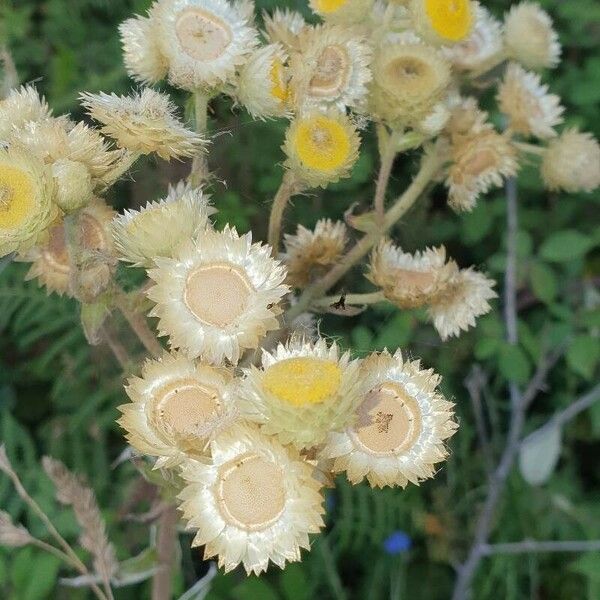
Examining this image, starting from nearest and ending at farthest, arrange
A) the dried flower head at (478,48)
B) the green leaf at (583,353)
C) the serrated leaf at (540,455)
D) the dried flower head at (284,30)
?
the dried flower head at (284,30) → the dried flower head at (478,48) → the green leaf at (583,353) → the serrated leaf at (540,455)

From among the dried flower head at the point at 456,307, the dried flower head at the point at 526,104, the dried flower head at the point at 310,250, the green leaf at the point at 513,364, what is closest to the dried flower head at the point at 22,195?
the dried flower head at the point at 310,250

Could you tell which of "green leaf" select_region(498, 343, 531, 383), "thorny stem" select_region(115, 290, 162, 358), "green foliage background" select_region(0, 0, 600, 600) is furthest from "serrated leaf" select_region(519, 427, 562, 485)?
"thorny stem" select_region(115, 290, 162, 358)

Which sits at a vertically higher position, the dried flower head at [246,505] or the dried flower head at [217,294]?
the dried flower head at [217,294]

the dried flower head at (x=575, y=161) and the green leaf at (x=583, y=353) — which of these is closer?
the dried flower head at (x=575, y=161)

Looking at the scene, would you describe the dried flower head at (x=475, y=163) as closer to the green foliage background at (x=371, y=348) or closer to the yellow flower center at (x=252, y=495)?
the green foliage background at (x=371, y=348)

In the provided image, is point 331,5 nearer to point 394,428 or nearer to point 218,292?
point 218,292

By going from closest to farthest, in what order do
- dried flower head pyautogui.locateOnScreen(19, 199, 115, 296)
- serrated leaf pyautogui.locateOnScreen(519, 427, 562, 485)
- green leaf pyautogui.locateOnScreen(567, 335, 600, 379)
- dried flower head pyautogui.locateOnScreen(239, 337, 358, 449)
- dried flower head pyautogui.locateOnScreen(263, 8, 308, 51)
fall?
dried flower head pyautogui.locateOnScreen(239, 337, 358, 449)
dried flower head pyautogui.locateOnScreen(19, 199, 115, 296)
dried flower head pyautogui.locateOnScreen(263, 8, 308, 51)
green leaf pyautogui.locateOnScreen(567, 335, 600, 379)
serrated leaf pyautogui.locateOnScreen(519, 427, 562, 485)

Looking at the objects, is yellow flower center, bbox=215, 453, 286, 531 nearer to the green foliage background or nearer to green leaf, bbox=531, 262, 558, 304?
the green foliage background

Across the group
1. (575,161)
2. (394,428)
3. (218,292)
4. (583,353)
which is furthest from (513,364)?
(218,292)
